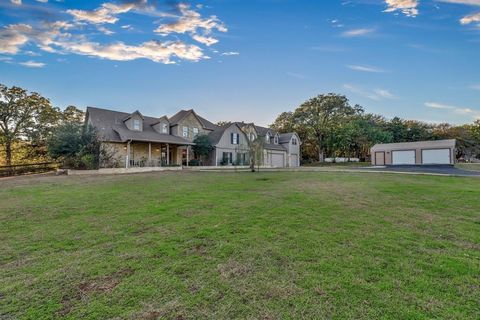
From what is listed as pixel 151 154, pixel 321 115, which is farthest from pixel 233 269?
pixel 321 115

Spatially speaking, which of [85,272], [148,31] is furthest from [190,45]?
[85,272]

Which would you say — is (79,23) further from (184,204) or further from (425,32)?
(425,32)

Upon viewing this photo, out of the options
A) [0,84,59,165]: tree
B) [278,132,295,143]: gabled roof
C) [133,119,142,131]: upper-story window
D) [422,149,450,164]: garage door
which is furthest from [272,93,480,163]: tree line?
[0,84,59,165]: tree

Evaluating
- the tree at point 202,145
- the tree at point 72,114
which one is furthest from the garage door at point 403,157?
the tree at point 72,114

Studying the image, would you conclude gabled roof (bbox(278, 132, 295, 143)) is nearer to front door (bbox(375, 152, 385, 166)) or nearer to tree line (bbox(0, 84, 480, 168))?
tree line (bbox(0, 84, 480, 168))

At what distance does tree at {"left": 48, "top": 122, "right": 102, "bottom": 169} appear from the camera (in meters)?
18.1

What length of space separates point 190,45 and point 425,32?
1558cm

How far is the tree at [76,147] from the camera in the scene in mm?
18094

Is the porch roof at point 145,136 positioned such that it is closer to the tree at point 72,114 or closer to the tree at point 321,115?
the tree at point 72,114

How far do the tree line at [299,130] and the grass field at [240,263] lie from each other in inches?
531

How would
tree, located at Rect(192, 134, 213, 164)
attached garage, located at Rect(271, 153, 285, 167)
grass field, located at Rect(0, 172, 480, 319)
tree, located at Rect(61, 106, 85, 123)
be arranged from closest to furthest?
grass field, located at Rect(0, 172, 480, 319)
tree, located at Rect(192, 134, 213, 164)
tree, located at Rect(61, 106, 85, 123)
attached garage, located at Rect(271, 153, 285, 167)

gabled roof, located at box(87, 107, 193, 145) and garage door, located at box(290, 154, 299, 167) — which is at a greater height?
gabled roof, located at box(87, 107, 193, 145)

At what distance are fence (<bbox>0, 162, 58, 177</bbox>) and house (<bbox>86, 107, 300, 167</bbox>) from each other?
5492mm

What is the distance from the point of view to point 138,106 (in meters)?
27.6
